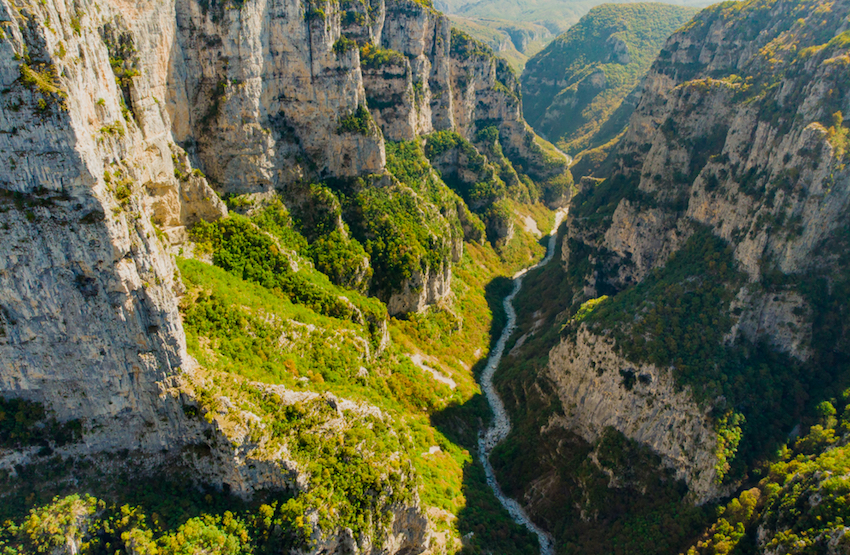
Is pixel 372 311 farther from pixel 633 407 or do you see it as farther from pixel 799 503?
pixel 799 503

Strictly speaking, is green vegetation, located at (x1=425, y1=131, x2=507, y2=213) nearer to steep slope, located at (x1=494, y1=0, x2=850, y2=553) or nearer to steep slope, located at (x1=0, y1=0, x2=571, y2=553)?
steep slope, located at (x1=0, y1=0, x2=571, y2=553)

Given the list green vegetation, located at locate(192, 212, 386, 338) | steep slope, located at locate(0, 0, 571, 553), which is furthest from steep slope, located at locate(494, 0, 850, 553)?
green vegetation, located at locate(192, 212, 386, 338)

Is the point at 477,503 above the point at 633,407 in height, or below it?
below

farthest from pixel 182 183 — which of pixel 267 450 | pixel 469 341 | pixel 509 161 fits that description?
pixel 509 161

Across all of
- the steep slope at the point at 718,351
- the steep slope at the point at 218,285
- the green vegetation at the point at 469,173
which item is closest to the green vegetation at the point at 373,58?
the steep slope at the point at 218,285

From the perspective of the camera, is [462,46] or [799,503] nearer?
[799,503]

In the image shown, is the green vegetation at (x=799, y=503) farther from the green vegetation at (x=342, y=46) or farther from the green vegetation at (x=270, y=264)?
the green vegetation at (x=342, y=46)

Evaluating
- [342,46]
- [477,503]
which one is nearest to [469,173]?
[342,46]

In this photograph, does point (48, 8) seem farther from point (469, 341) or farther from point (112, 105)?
point (469, 341)
